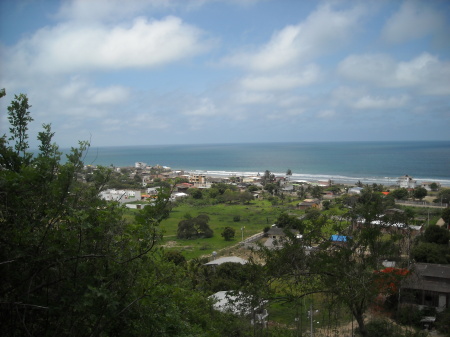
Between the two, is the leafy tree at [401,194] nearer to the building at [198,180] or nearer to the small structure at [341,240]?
the building at [198,180]

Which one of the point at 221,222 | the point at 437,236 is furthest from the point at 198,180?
the point at 437,236

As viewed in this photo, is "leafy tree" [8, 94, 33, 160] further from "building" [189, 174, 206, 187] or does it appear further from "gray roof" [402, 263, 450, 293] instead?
"building" [189, 174, 206, 187]

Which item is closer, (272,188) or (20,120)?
(20,120)

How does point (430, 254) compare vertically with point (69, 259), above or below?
below

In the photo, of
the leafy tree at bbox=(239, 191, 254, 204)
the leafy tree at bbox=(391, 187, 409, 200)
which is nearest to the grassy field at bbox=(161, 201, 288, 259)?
the leafy tree at bbox=(239, 191, 254, 204)

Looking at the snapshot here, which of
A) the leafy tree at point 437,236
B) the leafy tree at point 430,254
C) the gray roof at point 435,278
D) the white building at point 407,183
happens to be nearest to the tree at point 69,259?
the gray roof at point 435,278

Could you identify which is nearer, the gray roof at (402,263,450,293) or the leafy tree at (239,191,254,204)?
the gray roof at (402,263,450,293)

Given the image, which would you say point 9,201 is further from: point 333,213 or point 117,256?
point 333,213

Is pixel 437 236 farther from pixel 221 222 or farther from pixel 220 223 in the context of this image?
pixel 221 222

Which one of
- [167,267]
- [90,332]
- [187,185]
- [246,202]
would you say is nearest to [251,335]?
[167,267]

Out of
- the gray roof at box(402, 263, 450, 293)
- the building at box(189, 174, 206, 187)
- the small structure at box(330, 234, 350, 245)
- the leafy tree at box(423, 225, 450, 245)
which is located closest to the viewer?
the small structure at box(330, 234, 350, 245)

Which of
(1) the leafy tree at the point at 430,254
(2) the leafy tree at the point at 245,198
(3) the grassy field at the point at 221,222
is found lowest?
(3) the grassy field at the point at 221,222
